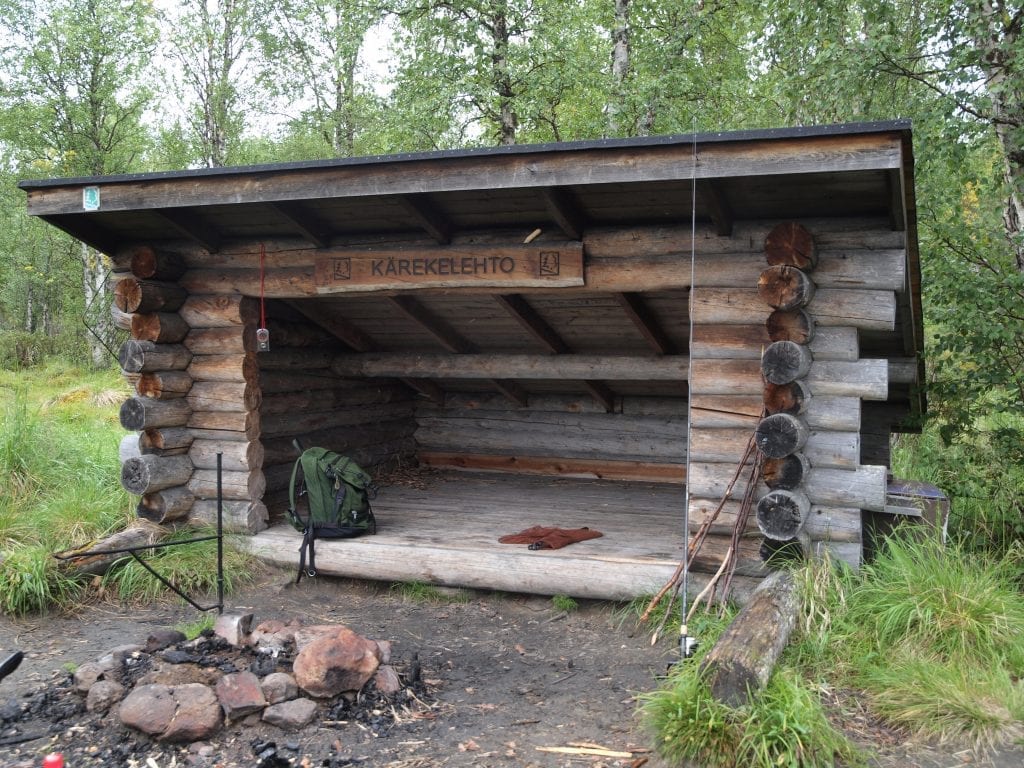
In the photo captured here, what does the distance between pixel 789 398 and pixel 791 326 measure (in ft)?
1.41

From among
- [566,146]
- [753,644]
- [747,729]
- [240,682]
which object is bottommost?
[240,682]

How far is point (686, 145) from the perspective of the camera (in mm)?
4527

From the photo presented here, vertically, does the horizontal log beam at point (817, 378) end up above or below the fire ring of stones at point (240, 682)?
above

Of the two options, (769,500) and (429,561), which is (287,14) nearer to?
(429,561)

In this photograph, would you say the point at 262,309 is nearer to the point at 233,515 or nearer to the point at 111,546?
the point at 233,515

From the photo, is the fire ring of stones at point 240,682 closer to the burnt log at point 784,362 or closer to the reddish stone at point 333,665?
the reddish stone at point 333,665

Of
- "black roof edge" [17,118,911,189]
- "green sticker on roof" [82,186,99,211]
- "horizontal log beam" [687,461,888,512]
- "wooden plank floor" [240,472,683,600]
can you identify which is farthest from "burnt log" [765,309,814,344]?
"green sticker on roof" [82,186,99,211]

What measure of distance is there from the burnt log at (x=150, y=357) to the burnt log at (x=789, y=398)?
455 cm

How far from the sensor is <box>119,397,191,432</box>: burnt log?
6367mm

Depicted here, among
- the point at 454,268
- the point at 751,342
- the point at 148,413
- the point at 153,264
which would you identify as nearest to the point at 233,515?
the point at 148,413

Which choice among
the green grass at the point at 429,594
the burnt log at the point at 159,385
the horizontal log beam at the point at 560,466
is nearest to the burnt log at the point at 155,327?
the burnt log at the point at 159,385

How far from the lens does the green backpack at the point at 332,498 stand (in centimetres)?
639

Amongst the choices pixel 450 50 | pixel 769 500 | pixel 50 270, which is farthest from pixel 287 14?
pixel 769 500

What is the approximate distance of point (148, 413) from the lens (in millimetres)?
6383
